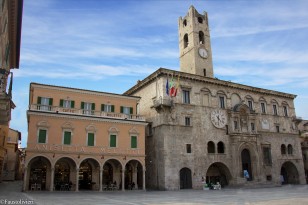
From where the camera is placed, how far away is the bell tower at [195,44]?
45125mm

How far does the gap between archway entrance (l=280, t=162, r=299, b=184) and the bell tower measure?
20204 mm

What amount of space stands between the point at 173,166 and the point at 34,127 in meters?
16.7

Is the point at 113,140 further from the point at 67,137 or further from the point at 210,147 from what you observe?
the point at 210,147

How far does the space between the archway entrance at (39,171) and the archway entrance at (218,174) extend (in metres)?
21.3

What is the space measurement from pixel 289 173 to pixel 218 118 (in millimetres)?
19029

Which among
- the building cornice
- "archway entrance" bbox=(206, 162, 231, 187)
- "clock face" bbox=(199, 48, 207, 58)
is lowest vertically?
"archway entrance" bbox=(206, 162, 231, 187)

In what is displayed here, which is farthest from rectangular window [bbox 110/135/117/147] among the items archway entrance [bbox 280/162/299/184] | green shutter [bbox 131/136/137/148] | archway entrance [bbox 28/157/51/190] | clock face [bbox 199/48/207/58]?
archway entrance [bbox 280/162/299/184]

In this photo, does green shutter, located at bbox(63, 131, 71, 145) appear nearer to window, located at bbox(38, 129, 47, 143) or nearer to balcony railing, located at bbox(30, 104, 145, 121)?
window, located at bbox(38, 129, 47, 143)

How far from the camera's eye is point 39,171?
3139 cm

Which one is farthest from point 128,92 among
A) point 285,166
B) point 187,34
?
point 285,166

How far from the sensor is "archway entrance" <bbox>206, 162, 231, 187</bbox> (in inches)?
1564

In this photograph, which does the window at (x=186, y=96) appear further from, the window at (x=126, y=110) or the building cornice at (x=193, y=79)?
the window at (x=126, y=110)

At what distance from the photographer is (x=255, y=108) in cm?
4538

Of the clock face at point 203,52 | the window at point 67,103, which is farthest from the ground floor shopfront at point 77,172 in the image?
the clock face at point 203,52
